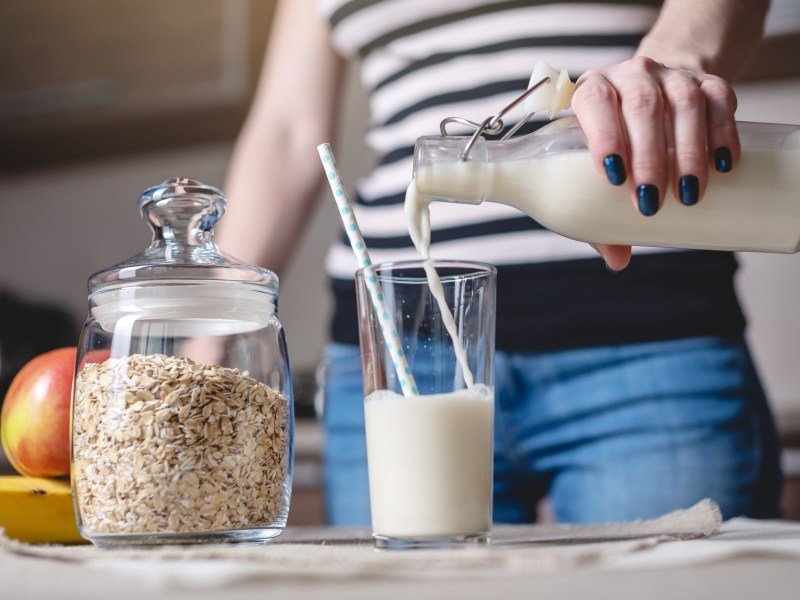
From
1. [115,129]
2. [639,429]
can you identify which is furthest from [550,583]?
[115,129]

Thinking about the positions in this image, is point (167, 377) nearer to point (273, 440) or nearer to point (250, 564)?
point (273, 440)

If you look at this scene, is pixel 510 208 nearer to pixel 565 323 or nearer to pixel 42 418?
pixel 565 323

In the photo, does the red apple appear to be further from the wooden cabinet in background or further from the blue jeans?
the wooden cabinet in background

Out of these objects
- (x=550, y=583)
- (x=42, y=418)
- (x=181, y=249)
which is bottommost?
(x=550, y=583)

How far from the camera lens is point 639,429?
952 millimetres

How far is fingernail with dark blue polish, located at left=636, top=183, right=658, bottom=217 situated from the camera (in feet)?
1.91

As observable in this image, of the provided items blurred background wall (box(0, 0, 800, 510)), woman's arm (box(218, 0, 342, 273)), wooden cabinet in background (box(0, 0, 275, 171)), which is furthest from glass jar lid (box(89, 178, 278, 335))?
wooden cabinet in background (box(0, 0, 275, 171))

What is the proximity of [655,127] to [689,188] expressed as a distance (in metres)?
0.05

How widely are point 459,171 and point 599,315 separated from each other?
40 centimetres

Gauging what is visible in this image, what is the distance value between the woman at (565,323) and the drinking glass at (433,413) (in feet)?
1.13

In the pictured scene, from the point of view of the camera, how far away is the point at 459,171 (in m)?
0.63

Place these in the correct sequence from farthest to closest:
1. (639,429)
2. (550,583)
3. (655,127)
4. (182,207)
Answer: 1. (639,429)
2. (182,207)
3. (655,127)
4. (550,583)

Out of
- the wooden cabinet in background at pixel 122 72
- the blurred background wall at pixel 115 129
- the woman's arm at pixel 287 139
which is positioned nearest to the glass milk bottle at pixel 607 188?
the woman's arm at pixel 287 139

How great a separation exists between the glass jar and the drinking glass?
0.09 metres
